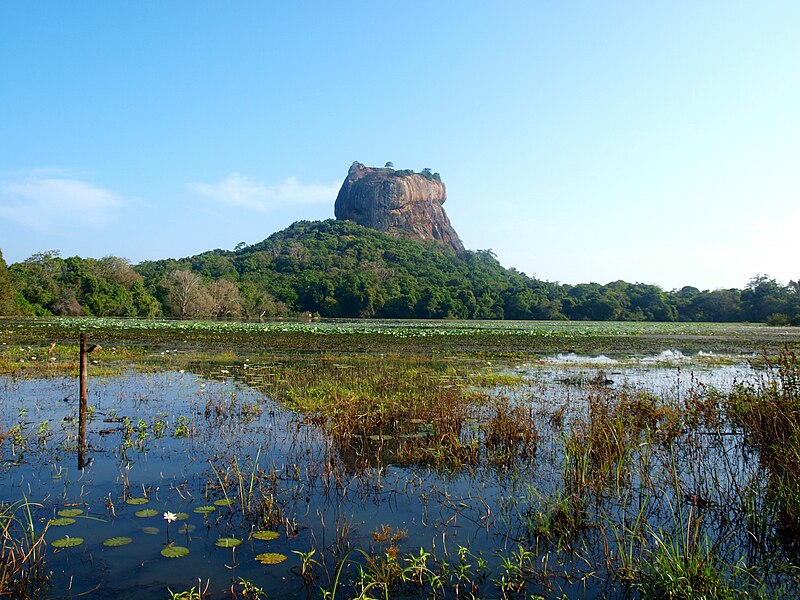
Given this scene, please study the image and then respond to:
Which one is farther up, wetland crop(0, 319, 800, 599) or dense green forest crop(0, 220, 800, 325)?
dense green forest crop(0, 220, 800, 325)

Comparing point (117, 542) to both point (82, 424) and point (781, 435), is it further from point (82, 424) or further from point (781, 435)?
point (781, 435)

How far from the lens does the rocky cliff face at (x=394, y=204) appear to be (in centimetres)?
16112

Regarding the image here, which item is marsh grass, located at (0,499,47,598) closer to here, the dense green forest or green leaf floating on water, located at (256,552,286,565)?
green leaf floating on water, located at (256,552,286,565)

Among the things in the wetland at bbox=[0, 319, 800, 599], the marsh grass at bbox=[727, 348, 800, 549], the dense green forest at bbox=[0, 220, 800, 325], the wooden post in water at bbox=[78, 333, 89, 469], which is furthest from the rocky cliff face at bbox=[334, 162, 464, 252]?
the marsh grass at bbox=[727, 348, 800, 549]

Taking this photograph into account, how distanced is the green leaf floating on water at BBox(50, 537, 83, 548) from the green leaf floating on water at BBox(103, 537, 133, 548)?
219 mm

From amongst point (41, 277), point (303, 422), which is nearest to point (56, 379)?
point (303, 422)

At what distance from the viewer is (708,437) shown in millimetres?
8977

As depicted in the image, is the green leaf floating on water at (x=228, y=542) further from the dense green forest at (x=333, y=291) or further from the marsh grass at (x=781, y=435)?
the dense green forest at (x=333, y=291)

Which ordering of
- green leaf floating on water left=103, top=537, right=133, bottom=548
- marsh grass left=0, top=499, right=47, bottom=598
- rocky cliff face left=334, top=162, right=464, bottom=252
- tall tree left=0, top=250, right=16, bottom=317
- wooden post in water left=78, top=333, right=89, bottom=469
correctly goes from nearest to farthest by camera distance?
marsh grass left=0, top=499, right=47, bottom=598 → green leaf floating on water left=103, top=537, right=133, bottom=548 → wooden post in water left=78, top=333, right=89, bottom=469 → tall tree left=0, top=250, right=16, bottom=317 → rocky cliff face left=334, top=162, right=464, bottom=252

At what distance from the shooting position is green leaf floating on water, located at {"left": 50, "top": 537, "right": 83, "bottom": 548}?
15.1ft

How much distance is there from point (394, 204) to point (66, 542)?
160383 mm

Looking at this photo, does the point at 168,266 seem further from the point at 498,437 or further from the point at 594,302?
the point at 498,437

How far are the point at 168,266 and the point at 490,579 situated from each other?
98272mm

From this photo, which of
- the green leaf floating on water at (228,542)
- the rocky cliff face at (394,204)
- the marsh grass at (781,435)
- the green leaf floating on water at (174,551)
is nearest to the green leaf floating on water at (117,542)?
the green leaf floating on water at (174,551)
